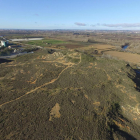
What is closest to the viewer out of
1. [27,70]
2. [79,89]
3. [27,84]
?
[79,89]

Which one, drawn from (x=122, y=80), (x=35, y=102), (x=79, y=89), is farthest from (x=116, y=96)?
(x=35, y=102)

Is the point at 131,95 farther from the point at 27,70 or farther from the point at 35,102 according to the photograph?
the point at 27,70

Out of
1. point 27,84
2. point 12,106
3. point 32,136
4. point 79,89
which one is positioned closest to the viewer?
point 32,136

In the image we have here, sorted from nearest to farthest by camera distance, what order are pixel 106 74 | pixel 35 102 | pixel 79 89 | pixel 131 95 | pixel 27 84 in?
pixel 35 102 < pixel 131 95 < pixel 79 89 < pixel 27 84 < pixel 106 74

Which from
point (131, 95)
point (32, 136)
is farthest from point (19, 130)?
point (131, 95)

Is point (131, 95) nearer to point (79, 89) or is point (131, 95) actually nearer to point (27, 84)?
point (79, 89)

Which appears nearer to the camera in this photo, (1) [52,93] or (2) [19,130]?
(2) [19,130]
